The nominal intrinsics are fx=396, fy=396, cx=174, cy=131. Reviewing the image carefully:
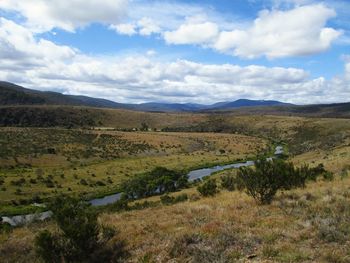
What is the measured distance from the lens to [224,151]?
94688 millimetres

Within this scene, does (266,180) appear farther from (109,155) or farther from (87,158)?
(109,155)

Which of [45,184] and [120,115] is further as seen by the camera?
[120,115]

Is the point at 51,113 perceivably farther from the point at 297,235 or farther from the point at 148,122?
the point at 297,235

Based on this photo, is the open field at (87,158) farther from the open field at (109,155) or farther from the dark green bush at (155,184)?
the dark green bush at (155,184)

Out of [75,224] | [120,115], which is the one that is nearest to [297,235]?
[75,224]

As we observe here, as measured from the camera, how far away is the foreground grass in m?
9.75

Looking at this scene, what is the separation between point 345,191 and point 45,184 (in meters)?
41.0

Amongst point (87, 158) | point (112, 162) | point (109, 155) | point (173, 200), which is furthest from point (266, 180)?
point (109, 155)

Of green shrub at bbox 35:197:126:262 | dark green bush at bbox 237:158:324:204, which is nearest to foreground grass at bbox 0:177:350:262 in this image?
dark green bush at bbox 237:158:324:204

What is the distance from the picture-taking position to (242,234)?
11.4m

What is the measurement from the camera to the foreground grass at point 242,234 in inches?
384

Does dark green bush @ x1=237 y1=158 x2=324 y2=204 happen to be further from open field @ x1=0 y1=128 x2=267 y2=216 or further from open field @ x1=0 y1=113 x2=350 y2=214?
open field @ x1=0 y1=128 x2=267 y2=216

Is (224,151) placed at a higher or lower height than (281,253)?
lower

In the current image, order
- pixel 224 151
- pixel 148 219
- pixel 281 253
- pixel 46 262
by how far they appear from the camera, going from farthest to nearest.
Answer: pixel 224 151, pixel 148 219, pixel 46 262, pixel 281 253
